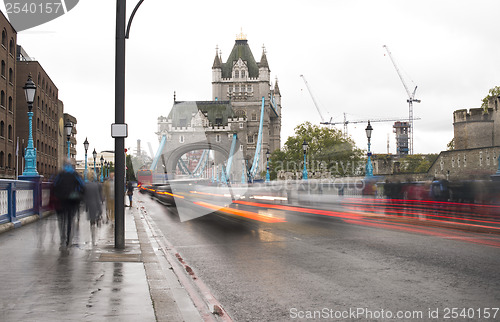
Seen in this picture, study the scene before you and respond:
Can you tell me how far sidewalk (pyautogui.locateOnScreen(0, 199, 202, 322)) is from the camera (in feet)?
17.6

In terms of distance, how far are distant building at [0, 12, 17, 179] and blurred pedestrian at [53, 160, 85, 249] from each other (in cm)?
3788

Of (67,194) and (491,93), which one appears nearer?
(67,194)

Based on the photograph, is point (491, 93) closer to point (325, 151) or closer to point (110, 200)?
point (325, 151)

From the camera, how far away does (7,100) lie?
4803 centimetres

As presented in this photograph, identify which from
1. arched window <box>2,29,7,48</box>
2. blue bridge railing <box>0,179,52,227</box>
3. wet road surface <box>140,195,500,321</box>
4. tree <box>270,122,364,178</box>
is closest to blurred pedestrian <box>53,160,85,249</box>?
blue bridge railing <box>0,179,52,227</box>

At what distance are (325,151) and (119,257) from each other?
74.3 metres

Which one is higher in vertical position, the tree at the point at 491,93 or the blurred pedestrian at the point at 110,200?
the tree at the point at 491,93

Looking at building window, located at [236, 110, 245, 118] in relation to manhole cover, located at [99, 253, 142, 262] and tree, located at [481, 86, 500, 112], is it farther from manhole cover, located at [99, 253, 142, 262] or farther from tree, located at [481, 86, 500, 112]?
manhole cover, located at [99, 253, 142, 262]

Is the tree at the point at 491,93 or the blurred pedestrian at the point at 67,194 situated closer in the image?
the blurred pedestrian at the point at 67,194

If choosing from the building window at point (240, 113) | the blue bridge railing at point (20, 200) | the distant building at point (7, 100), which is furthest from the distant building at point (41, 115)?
the building window at point (240, 113)

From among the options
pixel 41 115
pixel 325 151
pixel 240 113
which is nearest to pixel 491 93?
pixel 325 151

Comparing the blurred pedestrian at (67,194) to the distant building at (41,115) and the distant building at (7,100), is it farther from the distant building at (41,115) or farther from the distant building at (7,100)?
the distant building at (41,115)

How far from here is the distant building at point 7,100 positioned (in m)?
46.6

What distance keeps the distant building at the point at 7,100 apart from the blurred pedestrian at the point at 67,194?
3788 centimetres
